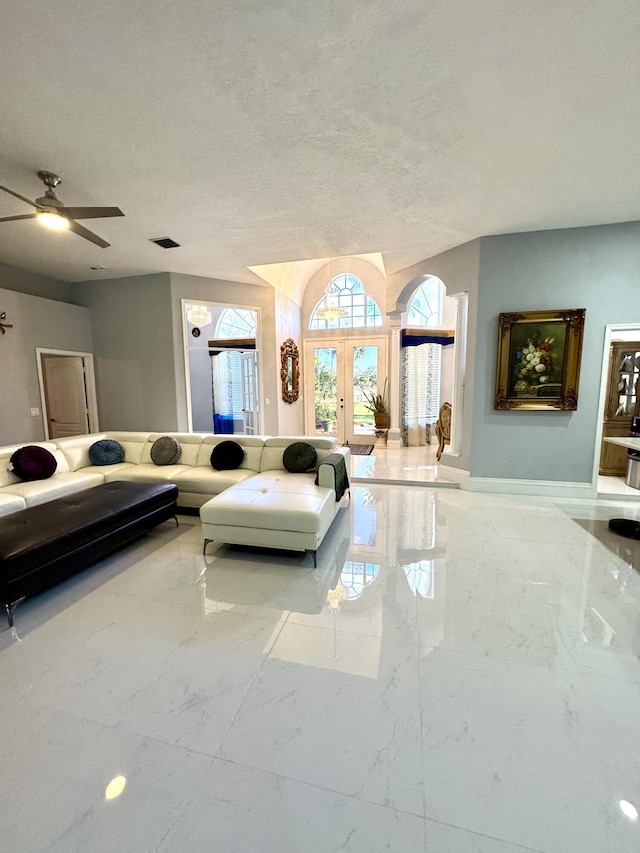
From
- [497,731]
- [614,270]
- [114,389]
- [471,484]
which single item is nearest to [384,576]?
[497,731]

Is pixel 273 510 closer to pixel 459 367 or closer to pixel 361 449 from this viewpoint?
pixel 459 367

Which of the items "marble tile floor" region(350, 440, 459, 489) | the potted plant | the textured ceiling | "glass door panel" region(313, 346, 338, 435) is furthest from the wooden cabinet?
"glass door panel" region(313, 346, 338, 435)

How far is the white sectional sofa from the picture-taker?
2.87 metres

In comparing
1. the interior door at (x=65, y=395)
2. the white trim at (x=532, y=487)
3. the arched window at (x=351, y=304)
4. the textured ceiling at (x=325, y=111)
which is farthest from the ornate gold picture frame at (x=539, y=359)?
the interior door at (x=65, y=395)

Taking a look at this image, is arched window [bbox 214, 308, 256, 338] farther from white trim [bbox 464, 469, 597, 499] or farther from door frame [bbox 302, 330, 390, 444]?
white trim [bbox 464, 469, 597, 499]

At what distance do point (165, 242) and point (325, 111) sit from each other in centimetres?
287

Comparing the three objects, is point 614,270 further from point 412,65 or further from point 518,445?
point 412,65

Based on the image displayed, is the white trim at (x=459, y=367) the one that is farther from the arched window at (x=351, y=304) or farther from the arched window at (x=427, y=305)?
the arched window at (x=351, y=304)

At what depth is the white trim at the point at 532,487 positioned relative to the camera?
438cm

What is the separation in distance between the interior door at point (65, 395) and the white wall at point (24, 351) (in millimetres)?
643

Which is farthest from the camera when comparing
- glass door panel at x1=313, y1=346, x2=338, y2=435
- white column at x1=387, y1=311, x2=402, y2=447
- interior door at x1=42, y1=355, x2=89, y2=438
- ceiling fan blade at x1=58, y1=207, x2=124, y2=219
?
glass door panel at x1=313, y1=346, x2=338, y2=435

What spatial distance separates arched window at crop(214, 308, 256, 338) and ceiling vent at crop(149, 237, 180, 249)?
2.92 meters

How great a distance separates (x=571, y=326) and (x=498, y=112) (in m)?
2.73

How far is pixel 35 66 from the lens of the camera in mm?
1917
